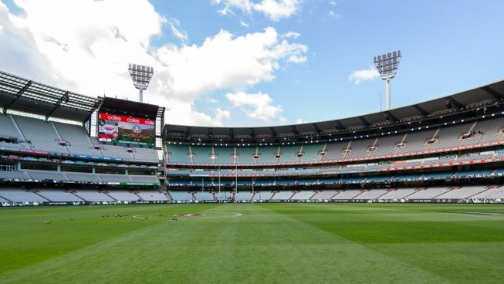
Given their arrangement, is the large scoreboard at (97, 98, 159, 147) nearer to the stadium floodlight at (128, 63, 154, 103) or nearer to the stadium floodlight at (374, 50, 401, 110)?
the stadium floodlight at (128, 63, 154, 103)

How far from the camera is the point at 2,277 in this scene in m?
7.57

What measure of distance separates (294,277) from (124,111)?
80371 mm

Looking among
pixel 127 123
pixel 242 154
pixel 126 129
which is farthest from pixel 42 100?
pixel 242 154

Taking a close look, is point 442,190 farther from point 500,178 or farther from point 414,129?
point 414,129

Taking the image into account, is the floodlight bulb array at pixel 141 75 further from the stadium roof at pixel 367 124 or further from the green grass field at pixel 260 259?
the green grass field at pixel 260 259

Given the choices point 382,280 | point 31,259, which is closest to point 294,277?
point 382,280

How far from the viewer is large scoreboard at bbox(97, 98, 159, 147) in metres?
77.7

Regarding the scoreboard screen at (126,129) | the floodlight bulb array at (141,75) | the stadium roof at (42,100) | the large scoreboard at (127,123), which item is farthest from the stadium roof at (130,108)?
the floodlight bulb array at (141,75)

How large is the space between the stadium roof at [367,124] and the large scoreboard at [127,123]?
722cm

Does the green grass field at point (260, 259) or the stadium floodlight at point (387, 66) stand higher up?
the stadium floodlight at point (387, 66)

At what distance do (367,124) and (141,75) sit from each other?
194 ft

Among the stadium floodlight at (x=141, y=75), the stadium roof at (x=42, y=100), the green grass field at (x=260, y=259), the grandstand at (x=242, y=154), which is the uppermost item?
the stadium floodlight at (x=141, y=75)

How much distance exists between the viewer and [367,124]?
79688mm

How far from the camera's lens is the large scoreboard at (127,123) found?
77.7m
